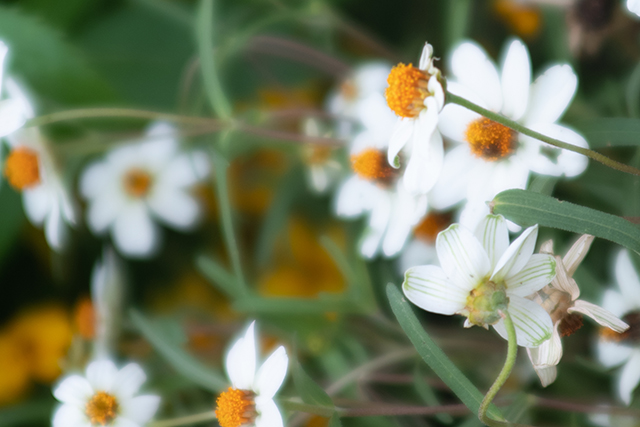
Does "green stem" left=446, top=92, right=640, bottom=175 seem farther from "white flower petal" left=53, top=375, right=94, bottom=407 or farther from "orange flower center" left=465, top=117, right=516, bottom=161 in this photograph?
"white flower petal" left=53, top=375, right=94, bottom=407

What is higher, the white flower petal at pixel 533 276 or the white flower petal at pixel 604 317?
the white flower petal at pixel 533 276

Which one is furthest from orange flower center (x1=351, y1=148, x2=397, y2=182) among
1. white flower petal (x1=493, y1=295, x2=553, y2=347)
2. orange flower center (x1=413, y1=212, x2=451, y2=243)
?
white flower petal (x1=493, y1=295, x2=553, y2=347)

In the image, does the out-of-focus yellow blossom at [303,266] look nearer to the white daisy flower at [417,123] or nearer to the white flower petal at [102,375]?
the white flower petal at [102,375]

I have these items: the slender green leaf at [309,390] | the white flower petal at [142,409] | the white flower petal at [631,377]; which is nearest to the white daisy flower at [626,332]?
the white flower petal at [631,377]

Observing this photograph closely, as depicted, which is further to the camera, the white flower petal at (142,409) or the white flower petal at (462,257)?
the white flower petal at (142,409)

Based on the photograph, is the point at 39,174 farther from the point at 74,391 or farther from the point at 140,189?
the point at 74,391

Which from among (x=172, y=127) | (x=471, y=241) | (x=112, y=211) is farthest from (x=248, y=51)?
(x=471, y=241)
